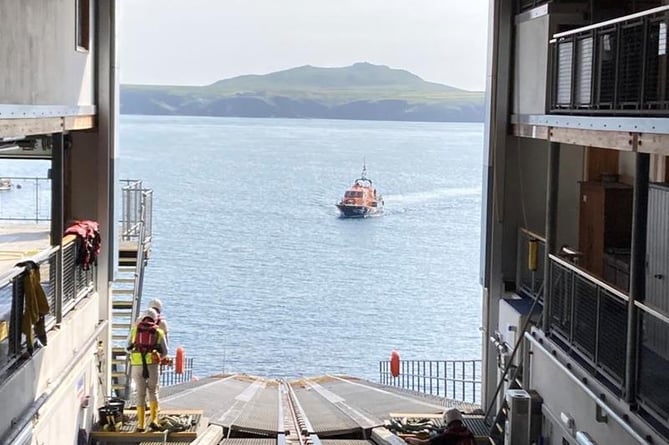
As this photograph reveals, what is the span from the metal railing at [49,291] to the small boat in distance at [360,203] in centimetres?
9182

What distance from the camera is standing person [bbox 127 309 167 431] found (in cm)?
1309

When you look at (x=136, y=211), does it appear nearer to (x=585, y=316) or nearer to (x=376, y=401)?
(x=376, y=401)

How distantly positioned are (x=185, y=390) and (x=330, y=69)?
139 metres

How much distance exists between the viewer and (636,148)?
29.8 ft

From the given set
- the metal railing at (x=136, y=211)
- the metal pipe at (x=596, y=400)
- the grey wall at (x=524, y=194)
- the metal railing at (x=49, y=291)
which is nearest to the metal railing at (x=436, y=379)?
the grey wall at (x=524, y=194)

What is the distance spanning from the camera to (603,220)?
13.3 metres

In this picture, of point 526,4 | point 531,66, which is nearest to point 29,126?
point 531,66

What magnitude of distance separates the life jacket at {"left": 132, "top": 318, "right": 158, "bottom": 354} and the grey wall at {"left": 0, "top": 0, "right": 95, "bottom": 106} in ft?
10.0

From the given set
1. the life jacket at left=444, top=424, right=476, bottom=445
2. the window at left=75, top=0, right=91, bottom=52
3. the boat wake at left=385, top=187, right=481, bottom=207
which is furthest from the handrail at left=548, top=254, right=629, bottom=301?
the boat wake at left=385, top=187, right=481, bottom=207

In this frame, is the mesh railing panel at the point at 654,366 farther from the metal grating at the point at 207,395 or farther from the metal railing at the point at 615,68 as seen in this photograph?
the metal grating at the point at 207,395

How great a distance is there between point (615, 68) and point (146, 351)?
702 cm

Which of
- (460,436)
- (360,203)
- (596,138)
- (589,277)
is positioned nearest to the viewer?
(460,436)

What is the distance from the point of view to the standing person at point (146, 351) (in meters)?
13.1

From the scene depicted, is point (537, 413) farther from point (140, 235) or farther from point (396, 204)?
point (396, 204)
